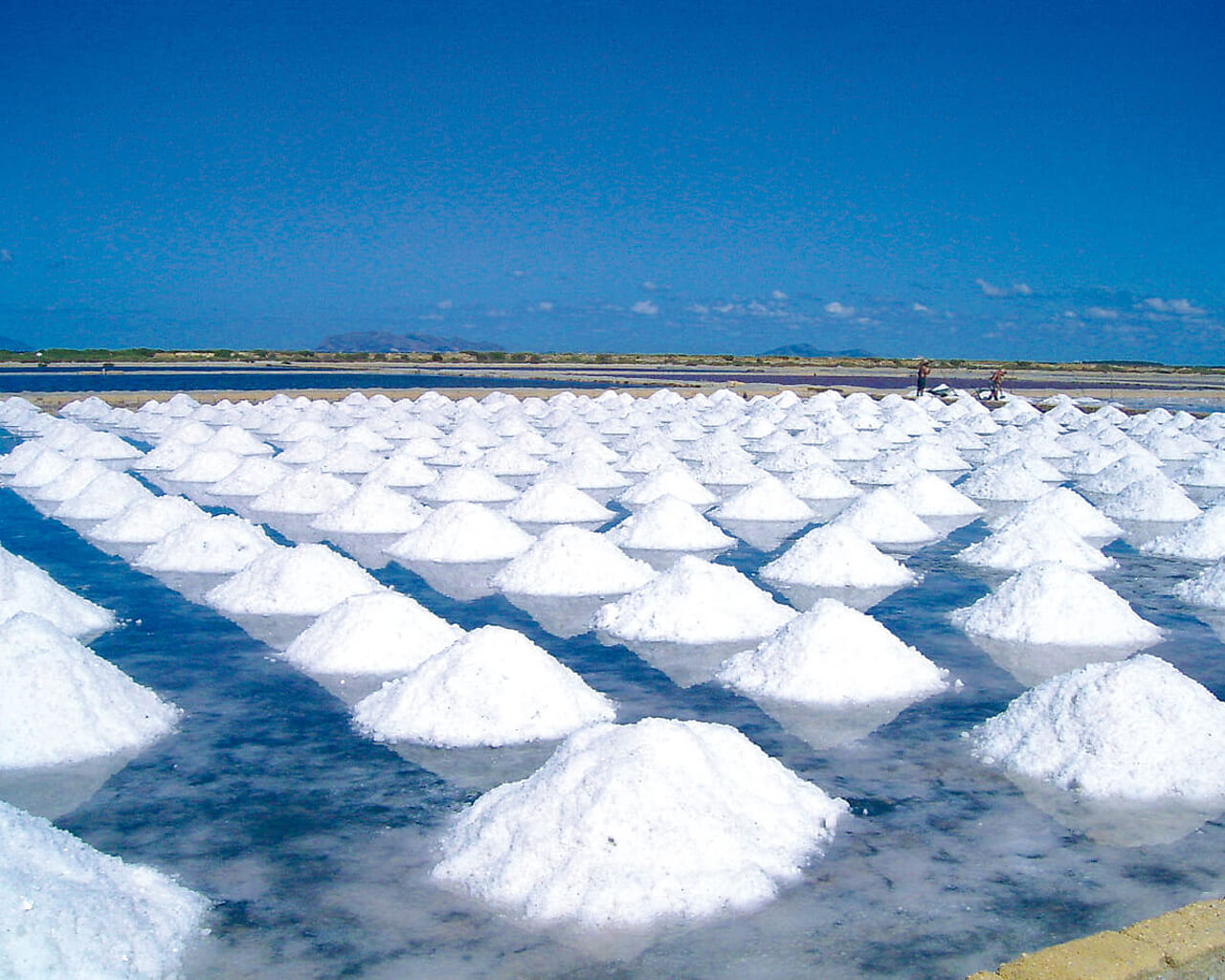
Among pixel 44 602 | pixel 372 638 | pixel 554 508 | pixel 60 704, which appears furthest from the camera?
pixel 554 508

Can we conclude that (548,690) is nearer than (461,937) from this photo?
No

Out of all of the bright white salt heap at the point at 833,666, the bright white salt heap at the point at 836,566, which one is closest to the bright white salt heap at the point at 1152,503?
the bright white salt heap at the point at 836,566

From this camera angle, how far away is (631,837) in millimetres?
3262

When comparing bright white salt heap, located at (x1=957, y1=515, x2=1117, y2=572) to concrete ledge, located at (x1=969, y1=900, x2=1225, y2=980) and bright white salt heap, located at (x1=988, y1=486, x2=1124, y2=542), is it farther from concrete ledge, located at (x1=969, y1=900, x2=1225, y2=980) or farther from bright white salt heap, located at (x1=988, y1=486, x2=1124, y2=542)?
concrete ledge, located at (x1=969, y1=900, x2=1225, y2=980)

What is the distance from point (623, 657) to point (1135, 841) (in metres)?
2.52

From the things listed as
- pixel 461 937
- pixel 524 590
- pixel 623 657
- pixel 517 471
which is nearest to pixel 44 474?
pixel 517 471

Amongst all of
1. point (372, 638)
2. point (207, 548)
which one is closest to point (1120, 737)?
point (372, 638)

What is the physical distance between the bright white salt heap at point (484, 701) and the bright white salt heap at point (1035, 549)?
4.01 meters

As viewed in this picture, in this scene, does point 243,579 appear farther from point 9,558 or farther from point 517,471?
point 517,471

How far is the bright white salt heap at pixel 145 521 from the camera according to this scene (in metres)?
8.59

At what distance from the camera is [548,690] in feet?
15.2

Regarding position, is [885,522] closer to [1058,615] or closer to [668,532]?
[668,532]

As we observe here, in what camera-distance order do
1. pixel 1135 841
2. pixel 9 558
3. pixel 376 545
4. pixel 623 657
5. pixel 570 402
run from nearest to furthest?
pixel 1135 841 < pixel 623 657 < pixel 9 558 < pixel 376 545 < pixel 570 402

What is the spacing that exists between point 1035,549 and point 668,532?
2439 millimetres
